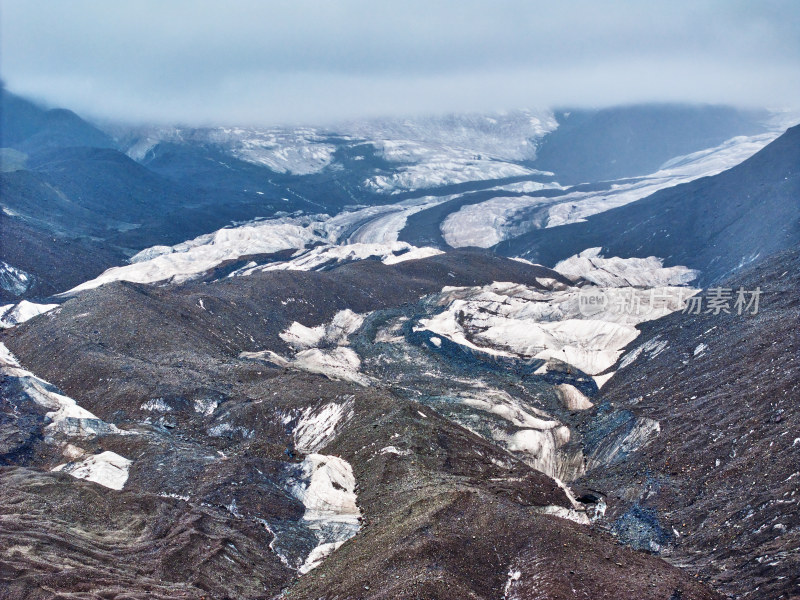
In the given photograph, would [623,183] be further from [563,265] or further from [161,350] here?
[161,350]

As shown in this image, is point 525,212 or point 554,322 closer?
point 554,322

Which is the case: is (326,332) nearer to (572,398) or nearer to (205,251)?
(572,398)

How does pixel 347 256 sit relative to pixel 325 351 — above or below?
below

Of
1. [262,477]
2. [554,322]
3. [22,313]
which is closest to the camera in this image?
[262,477]

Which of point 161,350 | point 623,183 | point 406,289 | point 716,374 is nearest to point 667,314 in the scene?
point 716,374

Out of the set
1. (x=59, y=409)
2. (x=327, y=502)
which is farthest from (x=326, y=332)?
(x=327, y=502)

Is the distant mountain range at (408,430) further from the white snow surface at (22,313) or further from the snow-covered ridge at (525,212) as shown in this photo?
the snow-covered ridge at (525,212)
